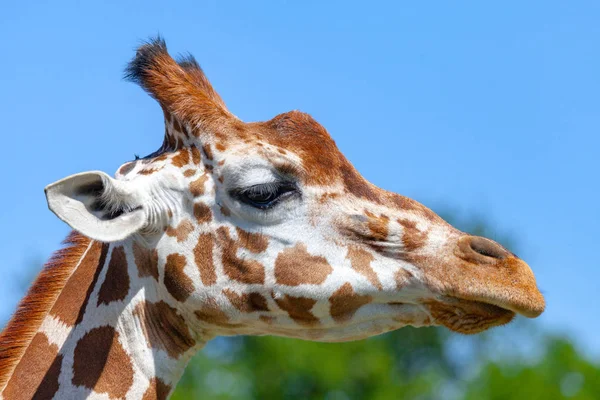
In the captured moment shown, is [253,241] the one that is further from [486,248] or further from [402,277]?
[486,248]

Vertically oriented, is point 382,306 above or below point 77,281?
above

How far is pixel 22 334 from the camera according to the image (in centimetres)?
607

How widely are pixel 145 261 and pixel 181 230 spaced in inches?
12.1

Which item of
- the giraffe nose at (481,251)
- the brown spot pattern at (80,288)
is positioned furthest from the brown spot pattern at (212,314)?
the giraffe nose at (481,251)

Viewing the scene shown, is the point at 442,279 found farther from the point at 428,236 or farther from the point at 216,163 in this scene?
the point at 216,163

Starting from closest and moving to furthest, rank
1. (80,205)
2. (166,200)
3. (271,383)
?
(80,205)
(166,200)
(271,383)

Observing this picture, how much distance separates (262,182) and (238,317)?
88 centimetres

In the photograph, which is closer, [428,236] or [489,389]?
[428,236]

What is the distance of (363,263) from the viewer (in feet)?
19.2

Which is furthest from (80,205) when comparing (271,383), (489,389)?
(489,389)

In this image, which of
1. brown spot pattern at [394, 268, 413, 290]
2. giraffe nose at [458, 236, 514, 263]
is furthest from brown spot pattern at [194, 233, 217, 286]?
giraffe nose at [458, 236, 514, 263]

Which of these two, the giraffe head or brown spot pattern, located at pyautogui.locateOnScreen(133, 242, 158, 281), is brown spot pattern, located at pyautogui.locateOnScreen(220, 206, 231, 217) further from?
brown spot pattern, located at pyautogui.locateOnScreen(133, 242, 158, 281)

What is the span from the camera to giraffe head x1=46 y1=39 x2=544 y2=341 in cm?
567

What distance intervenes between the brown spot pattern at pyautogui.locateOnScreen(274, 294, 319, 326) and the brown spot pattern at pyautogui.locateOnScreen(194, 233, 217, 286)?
1.46ft
